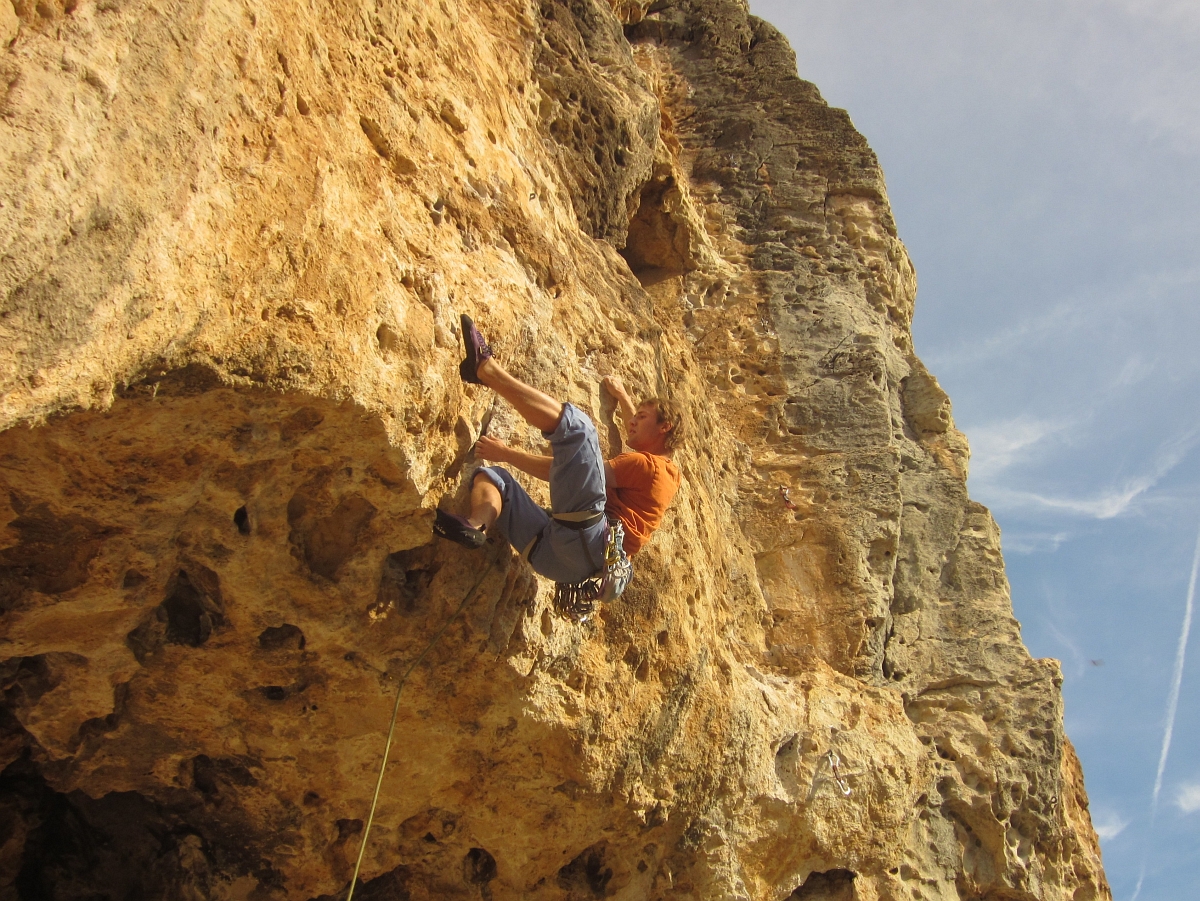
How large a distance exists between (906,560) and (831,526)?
30.3 inches

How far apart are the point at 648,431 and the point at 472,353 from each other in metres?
1.06

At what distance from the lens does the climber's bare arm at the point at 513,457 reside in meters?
3.87

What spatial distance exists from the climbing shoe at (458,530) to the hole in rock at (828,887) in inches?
124

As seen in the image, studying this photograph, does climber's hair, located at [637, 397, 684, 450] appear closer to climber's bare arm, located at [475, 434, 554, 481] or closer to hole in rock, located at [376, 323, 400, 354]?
climber's bare arm, located at [475, 434, 554, 481]

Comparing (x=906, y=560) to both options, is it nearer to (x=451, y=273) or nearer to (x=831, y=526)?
(x=831, y=526)

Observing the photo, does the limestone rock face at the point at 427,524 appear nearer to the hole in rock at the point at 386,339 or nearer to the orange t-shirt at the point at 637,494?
the hole in rock at the point at 386,339

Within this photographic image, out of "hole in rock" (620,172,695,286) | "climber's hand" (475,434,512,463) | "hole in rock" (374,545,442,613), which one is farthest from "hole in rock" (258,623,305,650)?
"hole in rock" (620,172,695,286)

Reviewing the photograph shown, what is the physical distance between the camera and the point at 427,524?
3.64 meters

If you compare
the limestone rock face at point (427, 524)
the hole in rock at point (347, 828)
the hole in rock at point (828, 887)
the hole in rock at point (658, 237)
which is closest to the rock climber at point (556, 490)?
the limestone rock face at point (427, 524)

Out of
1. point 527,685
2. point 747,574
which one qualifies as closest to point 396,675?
point 527,685

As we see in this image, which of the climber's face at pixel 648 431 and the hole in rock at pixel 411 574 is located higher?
the climber's face at pixel 648 431

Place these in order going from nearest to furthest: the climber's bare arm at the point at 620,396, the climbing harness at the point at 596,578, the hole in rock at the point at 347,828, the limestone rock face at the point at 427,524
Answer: the limestone rock face at the point at 427,524 → the climbing harness at the point at 596,578 → the hole in rock at the point at 347,828 → the climber's bare arm at the point at 620,396

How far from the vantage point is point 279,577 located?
361cm

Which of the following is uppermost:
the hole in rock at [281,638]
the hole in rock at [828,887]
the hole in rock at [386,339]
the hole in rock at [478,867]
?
the hole in rock at [386,339]
